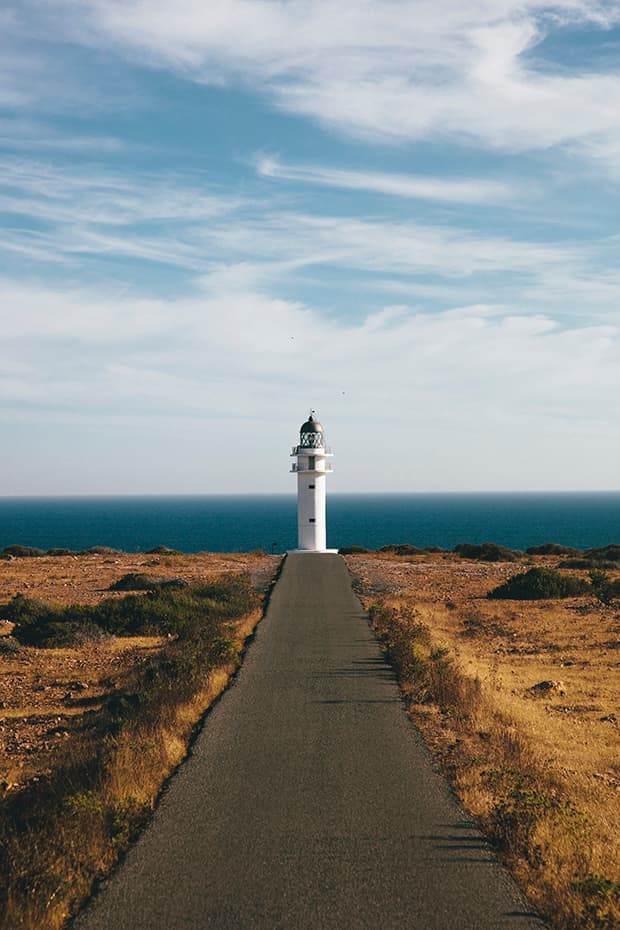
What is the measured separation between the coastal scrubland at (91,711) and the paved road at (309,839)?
1.34 ft

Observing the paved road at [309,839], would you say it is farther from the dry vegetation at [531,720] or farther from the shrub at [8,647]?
the shrub at [8,647]

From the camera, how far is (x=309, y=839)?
8031 millimetres

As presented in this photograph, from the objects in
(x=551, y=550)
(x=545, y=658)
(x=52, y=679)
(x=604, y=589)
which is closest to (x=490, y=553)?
(x=551, y=550)

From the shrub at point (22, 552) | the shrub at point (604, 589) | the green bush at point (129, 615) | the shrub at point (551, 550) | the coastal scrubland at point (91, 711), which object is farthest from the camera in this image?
the shrub at point (551, 550)

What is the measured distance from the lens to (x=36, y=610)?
81.3ft

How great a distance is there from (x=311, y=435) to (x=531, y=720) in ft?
127

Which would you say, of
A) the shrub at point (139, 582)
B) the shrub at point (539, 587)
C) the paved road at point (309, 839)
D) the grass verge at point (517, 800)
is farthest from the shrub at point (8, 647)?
the shrub at point (539, 587)

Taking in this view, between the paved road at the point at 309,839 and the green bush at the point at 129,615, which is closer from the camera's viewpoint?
the paved road at the point at 309,839

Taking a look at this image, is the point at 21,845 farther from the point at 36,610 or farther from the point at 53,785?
the point at 36,610

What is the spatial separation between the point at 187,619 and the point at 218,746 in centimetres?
1350

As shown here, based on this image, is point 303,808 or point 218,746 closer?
point 303,808

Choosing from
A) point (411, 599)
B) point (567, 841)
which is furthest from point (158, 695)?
point (411, 599)

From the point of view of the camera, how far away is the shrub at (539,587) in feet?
104

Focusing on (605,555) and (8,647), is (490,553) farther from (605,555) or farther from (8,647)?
(8,647)
